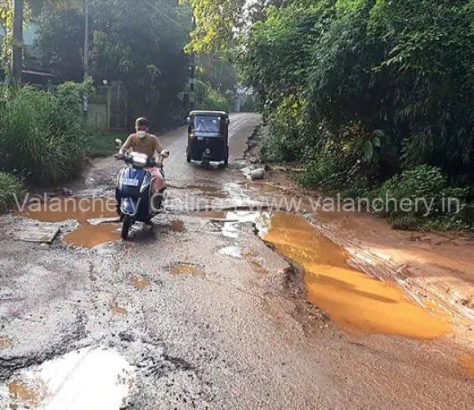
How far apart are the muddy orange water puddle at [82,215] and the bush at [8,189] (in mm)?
326

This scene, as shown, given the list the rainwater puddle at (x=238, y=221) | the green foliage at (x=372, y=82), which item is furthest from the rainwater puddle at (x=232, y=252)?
the green foliage at (x=372, y=82)

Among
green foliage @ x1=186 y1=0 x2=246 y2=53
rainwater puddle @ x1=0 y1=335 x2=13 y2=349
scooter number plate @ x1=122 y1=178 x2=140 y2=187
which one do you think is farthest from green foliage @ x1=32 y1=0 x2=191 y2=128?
rainwater puddle @ x1=0 y1=335 x2=13 y2=349

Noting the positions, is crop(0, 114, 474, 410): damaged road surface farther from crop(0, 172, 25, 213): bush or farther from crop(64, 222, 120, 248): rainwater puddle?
crop(0, 172, 25, 213): bush

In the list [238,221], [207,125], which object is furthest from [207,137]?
[238,221]

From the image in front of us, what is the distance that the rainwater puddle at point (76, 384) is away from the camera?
3.16m

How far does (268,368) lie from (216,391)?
525mm

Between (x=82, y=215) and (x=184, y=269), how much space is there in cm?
363

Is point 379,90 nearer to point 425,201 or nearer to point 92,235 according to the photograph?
point 425,201

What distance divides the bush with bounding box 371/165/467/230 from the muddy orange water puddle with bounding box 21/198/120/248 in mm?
4844

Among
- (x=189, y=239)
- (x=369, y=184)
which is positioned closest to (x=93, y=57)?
(x=369, y=184)

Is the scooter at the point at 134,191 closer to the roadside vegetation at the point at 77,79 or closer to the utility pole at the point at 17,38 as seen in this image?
the roadside vegetation at the point at 77,79

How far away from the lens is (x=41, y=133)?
37.0 feet

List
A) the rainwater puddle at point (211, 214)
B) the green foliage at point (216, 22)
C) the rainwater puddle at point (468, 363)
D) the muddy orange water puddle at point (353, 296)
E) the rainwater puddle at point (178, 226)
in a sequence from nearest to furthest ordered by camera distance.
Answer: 1. the rainwater puddle at point (468, 363)
2. the muddy orange water puddle at point (353, 296)
3. the rainwater puddle at point (178, 226)
4. the rainwater puddle at point (211, 214)
5. the green foliage at point (216, 22)

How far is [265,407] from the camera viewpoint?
10.7 ft
